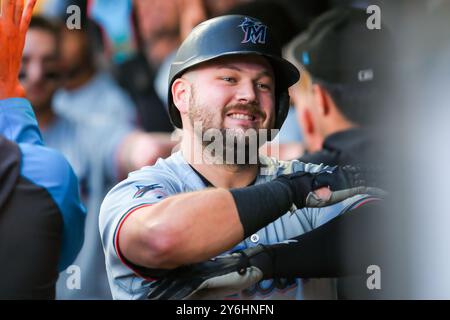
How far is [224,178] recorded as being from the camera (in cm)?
250

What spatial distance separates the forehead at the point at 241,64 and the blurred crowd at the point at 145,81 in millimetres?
197

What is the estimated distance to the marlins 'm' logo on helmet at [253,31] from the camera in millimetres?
2498

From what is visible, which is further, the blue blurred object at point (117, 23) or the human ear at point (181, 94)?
the blue blurred object at point (117, 23)

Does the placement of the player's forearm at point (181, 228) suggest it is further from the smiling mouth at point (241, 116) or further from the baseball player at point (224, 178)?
the smiling mouth at point (241, 116)

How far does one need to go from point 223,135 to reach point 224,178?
14 cm

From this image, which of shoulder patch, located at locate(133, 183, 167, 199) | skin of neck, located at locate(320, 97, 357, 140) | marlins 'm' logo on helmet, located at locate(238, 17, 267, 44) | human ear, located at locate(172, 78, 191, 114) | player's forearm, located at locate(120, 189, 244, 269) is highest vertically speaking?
marlins 'm' logo on helmet, located at locate(238, 17, 267, 44)

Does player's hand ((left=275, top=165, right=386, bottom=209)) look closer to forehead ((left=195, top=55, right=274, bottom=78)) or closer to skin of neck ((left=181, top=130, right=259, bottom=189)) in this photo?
skin of neck ((left=181, top=130, right=259, bottom=189))

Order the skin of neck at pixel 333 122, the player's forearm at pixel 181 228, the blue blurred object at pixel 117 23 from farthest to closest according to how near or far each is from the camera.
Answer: the skin of neck at pixel 333 122, the blue blurred object at pixel 117 23, the player's forearm at pixel 181 228

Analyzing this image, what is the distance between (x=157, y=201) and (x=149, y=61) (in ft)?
2.55

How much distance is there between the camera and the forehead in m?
2.49

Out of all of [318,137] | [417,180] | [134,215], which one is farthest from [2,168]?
[417,180]

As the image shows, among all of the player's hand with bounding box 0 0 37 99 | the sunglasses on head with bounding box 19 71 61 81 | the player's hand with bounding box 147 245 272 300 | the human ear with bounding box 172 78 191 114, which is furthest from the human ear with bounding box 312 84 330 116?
the player's hand with bounding box 0 0 37 99

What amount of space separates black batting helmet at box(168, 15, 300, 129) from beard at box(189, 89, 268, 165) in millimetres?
104

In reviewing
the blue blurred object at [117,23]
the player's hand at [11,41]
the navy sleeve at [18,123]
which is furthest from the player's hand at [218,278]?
the blue blurred object at [117,23]
